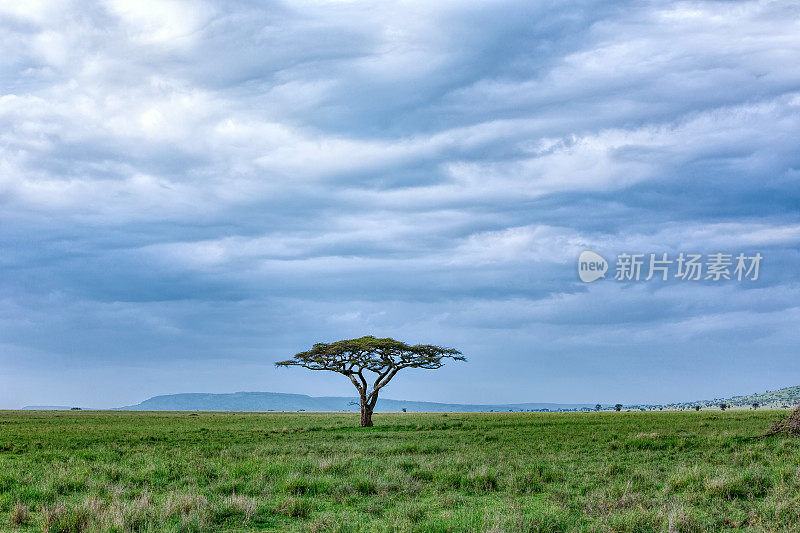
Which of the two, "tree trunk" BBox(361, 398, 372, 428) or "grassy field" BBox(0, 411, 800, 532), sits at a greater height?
"grassy field" BBox(0, 411, 800, 532)

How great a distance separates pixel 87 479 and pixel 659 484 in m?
14.4

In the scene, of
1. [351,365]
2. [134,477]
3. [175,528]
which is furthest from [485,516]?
[351,365]

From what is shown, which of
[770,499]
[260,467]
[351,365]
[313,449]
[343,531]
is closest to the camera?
[343,531]

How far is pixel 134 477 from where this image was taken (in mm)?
16391

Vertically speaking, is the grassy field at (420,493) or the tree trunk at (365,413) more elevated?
the grassy field at (420,493)

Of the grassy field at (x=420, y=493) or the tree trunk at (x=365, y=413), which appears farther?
the tree trunk at (x=365, y=413)

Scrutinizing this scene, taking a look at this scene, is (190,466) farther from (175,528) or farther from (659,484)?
(659,484)

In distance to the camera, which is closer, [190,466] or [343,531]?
[343,531]

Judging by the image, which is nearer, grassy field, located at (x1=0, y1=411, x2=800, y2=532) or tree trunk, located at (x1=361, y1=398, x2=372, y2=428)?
grassy field, located at (x1=0, y1=411, x2=800, y2=532)

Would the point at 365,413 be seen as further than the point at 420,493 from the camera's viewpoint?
Yes

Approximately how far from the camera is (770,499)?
1226cm

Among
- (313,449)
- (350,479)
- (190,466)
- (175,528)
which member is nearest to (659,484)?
A: (350,479)

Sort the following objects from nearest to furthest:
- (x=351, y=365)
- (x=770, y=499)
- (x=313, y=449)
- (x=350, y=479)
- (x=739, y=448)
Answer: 1. (x=770, y=499)
2. (x=350, y=479)
3. (x=739, y=448)
4. (x=313, y=449)
5. (x=351, y=365)

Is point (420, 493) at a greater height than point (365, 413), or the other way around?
point (420, 493)
